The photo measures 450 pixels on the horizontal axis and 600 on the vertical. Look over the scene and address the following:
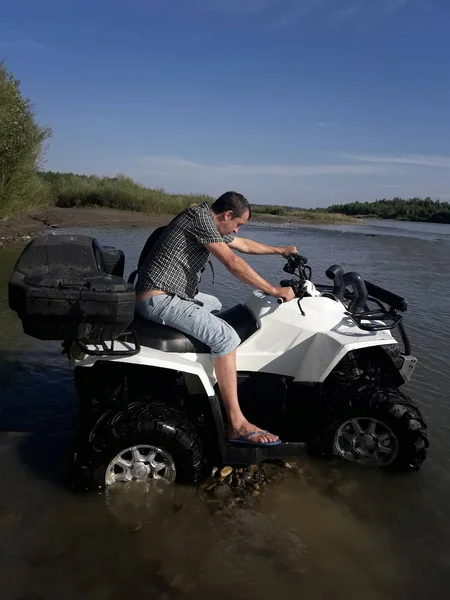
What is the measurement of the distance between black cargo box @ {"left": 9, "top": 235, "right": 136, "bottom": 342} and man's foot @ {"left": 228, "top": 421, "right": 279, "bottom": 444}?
3.69 feet

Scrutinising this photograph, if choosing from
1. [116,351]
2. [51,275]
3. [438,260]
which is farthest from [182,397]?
[438,260]

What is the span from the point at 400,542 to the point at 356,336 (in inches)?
54.7

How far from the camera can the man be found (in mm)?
3412

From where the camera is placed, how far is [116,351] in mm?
3160

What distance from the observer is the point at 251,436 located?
135 inches

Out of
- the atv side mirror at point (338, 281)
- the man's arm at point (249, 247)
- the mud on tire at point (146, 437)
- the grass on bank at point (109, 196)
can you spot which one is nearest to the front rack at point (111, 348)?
the mud on tire at point (146, 437)

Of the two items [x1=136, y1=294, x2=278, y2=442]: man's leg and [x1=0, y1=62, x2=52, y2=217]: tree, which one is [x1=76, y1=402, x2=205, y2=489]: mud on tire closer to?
[x1=136, y1=294, x2=278, y2=442]: man's leg

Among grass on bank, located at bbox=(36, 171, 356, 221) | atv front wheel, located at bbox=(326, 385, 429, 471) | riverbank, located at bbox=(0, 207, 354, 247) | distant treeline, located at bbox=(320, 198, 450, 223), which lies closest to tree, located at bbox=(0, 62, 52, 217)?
riverbank, located at bbox=(0, 207, 354, 247)

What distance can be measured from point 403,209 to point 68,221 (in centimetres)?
5057

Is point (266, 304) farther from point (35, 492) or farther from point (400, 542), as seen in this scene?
point (35, 492)

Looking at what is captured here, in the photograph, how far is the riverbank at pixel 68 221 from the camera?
56.3 ft

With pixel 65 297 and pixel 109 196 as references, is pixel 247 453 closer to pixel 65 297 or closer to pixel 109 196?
pixel 65 297

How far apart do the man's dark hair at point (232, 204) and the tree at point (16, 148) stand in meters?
13.6

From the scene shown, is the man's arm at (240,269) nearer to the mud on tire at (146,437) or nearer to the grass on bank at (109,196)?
the mud on tire at (146,437)
